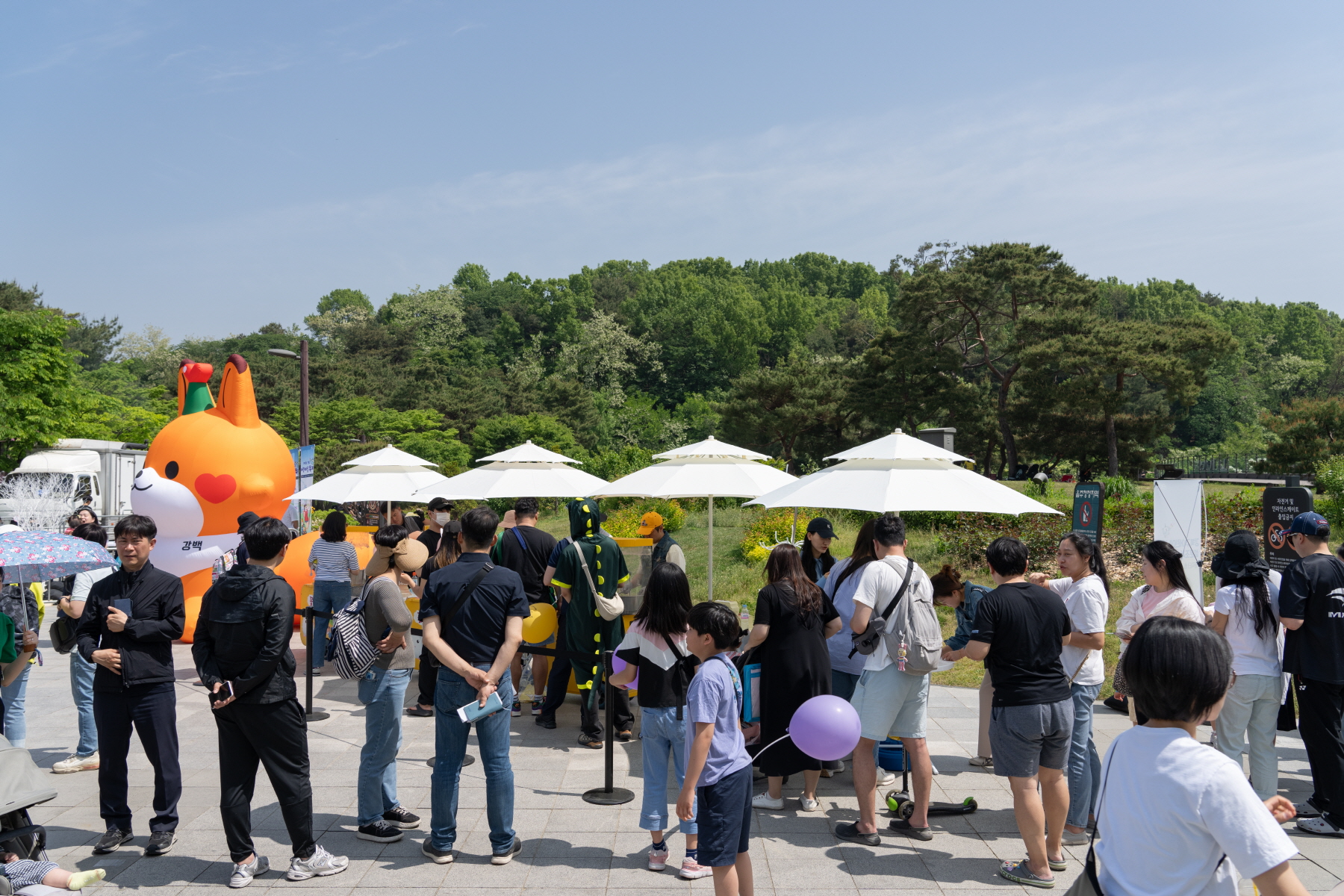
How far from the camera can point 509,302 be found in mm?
81375

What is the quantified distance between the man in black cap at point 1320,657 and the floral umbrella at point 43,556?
6.91m

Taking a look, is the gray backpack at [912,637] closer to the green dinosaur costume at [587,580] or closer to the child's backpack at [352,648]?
the green dinosaur costume at [587,580]

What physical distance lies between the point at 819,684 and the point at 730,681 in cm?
160

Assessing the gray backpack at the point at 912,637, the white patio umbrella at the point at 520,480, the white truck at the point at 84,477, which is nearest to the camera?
the gray backpack at the point at 912,637

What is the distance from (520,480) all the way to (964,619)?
4.52m

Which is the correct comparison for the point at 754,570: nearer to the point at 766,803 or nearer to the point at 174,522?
the point at 174,522

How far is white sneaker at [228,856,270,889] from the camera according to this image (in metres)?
4.37

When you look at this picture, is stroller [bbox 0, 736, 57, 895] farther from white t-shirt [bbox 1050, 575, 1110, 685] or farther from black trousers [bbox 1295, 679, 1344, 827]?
black trousers [bbox 1295, 679, 1344, 827]

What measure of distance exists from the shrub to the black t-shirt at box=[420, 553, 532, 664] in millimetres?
14478

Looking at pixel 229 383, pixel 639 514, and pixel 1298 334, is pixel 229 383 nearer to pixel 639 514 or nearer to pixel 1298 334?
pixel 639 514

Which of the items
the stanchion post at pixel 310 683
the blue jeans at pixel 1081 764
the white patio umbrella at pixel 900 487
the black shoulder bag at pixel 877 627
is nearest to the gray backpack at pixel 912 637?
the black shoulder bag at pixel 877 627

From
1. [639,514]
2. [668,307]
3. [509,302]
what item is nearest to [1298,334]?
[668,307]

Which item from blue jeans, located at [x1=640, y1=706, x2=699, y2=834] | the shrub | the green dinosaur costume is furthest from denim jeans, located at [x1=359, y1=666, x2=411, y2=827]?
the shrub

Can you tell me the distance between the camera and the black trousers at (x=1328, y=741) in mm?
4961
